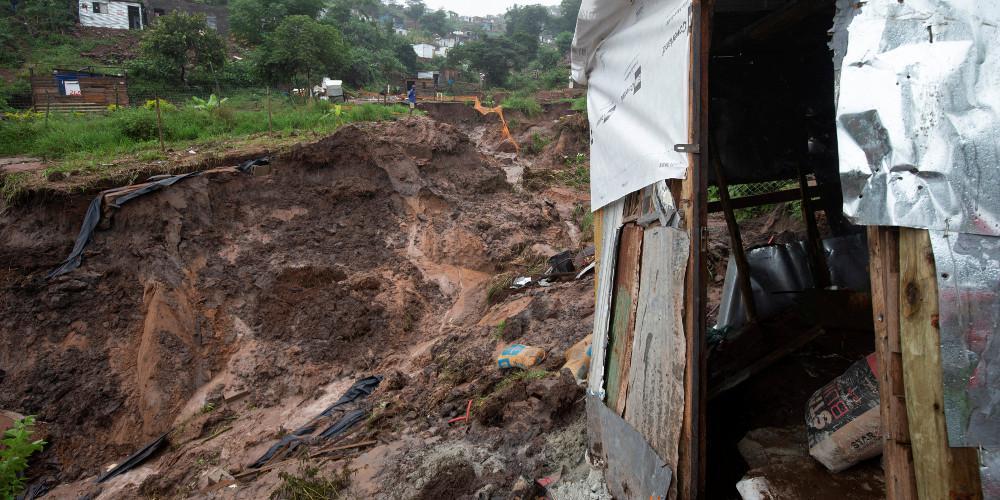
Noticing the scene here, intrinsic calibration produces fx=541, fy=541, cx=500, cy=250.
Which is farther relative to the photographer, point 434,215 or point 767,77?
point 434,215

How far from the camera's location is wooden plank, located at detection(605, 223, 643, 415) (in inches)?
124

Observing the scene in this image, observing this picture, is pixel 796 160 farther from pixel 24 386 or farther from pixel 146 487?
pixel 24 386

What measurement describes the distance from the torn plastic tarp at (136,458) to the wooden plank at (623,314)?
6.03 meters

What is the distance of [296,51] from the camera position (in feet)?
69.9

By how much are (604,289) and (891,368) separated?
1984 millimetres

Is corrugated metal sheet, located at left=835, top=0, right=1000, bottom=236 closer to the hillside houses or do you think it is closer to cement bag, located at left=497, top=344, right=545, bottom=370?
cement bag, located at left=497, top=344, right=545, bottom=370

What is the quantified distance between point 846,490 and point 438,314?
751cm

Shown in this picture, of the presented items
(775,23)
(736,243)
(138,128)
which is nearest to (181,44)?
(138,128)

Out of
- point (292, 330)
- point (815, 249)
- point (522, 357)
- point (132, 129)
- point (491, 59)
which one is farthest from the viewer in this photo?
point (491, 59)

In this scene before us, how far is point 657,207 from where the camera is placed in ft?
9.07

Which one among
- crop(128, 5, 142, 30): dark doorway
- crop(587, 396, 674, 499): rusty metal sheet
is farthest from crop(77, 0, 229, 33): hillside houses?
crop(587, 396, 674, 499): rusty metal sheet

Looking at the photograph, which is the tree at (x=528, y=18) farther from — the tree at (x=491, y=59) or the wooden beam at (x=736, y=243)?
the wooden beam at (x=736, y=243)

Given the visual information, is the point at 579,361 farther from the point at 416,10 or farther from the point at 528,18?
the point at 416,10

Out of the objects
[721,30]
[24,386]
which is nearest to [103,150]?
[24,386]
